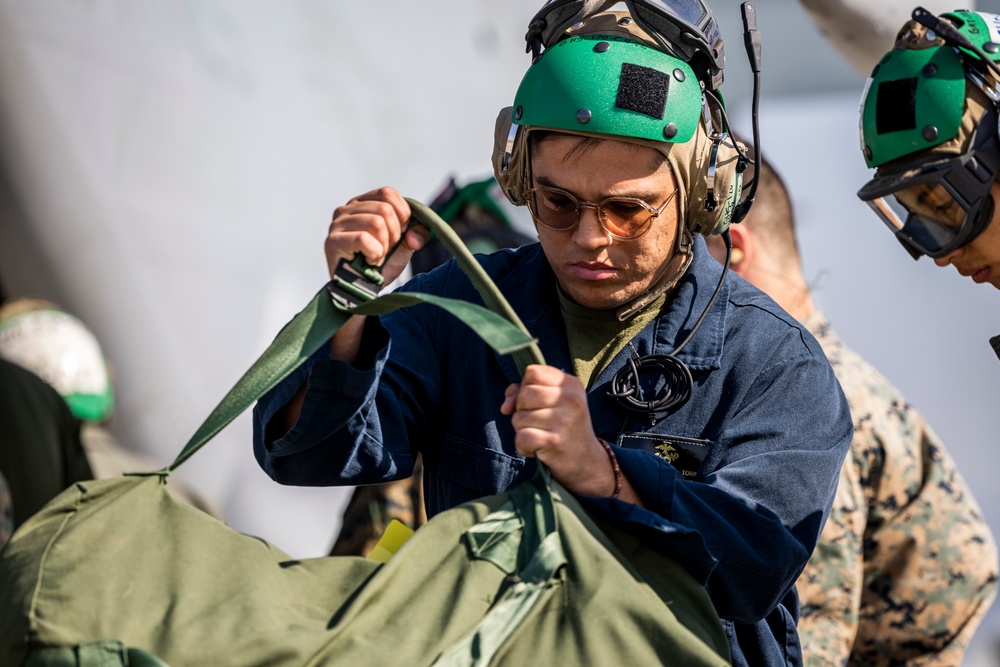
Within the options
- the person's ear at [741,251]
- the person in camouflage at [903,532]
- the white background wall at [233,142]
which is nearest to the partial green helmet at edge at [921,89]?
the person in camouflage at [903,532]

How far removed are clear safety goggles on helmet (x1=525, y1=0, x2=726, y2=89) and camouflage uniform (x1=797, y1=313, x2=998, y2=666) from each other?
Result: 1.57 m

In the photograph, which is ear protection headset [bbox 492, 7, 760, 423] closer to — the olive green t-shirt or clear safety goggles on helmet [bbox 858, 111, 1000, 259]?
the olive green t-shirt

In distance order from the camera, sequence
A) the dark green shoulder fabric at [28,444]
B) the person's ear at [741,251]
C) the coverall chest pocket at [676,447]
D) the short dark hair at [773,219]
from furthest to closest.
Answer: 1. the dark green shoulder fabric at [28,444]
2. the short dark hair at [773,219]
3. the person's ear at [741,251]
4. the coverall chest pocket at [676,447]

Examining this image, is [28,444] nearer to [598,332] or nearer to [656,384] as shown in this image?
[598,332]

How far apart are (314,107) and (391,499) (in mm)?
2968

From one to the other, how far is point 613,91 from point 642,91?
0.04 meters

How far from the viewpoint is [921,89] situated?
1.85 meters

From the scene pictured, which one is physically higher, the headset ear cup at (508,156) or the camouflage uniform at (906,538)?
the headset ear cup at (508,156)

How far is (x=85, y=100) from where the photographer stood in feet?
20.9

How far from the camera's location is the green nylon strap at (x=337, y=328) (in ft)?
5.03

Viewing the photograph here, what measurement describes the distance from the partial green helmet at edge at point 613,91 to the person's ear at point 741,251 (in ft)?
5.53

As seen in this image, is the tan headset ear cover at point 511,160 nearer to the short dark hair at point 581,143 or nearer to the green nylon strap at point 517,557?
the short dark hair at point 581,143

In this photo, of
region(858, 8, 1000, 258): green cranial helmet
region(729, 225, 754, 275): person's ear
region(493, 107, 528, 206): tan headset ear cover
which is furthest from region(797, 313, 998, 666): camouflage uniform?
region(493, 107, 528, 206): tan headset ear cover

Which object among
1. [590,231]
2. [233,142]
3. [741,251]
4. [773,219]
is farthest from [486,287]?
[233,142]
